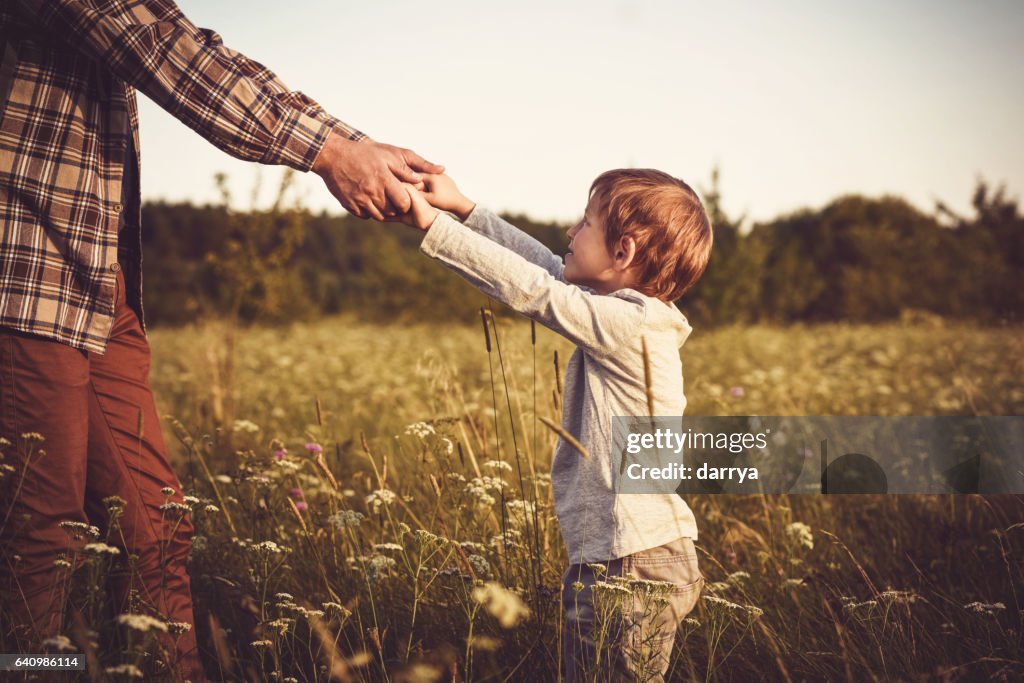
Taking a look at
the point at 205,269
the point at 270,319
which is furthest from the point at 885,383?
the point at 205,269

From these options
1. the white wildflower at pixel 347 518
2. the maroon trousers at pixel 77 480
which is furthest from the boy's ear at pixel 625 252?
the maroon trousers at pixel 77 480

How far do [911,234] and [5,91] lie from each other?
3023cm

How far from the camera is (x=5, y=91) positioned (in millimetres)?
1844

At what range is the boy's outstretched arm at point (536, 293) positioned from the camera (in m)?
1.74

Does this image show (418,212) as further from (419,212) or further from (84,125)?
(84,125)

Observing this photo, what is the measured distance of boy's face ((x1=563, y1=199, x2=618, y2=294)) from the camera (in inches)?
78.1

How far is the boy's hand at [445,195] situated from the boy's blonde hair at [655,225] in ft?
1.62

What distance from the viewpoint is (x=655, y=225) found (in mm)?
1938

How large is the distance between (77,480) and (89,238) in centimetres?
61

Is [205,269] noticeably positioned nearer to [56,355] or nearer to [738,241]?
[738,241]
